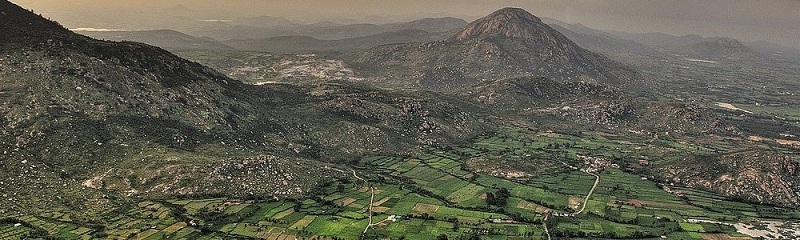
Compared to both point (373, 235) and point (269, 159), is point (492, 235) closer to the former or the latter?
point (373, 235)

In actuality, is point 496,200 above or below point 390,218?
below

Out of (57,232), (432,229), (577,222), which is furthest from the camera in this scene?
(577,222)

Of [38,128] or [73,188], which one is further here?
[38,128]

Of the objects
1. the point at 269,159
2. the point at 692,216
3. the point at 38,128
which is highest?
the point at 38,128

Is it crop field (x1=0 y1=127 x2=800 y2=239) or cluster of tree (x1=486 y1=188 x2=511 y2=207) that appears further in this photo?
cluster of tree (x1=486 y1=188 x2=511 y2=207)

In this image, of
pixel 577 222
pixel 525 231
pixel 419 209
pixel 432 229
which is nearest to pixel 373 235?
pixel 432 229

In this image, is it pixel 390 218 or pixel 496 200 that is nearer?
pixel 390 218

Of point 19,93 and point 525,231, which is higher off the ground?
point 19,93

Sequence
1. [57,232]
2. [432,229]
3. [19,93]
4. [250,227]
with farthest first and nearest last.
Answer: [19,93], [432,229], [250,227], [57,232]

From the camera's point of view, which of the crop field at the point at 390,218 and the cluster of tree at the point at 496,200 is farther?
the cluster of tree at the point at 496,200

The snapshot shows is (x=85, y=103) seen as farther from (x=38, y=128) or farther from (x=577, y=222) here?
(x=577, y=222)
